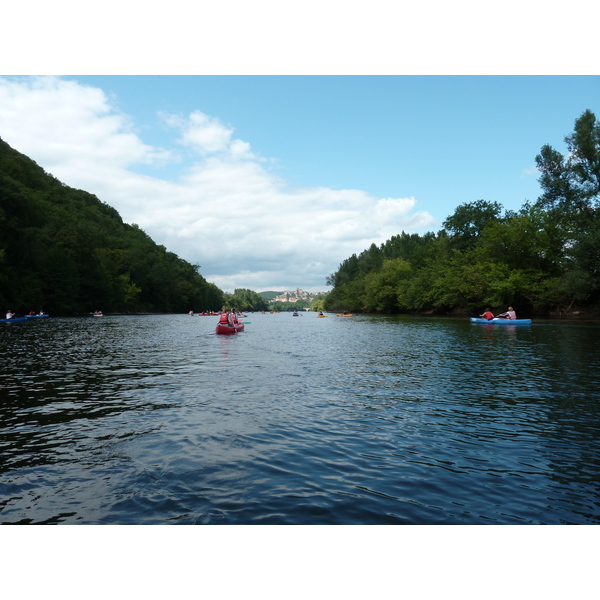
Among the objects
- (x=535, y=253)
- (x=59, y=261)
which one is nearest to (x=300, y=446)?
(x=535, y=253)

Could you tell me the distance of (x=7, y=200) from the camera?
225 feet

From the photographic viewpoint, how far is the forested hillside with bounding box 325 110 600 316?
202 feet

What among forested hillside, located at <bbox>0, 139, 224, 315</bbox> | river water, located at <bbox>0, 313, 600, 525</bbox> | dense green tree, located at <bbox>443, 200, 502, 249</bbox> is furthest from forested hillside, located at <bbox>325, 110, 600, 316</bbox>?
forested hillside, located at <bbox>0, 139, 224, 315</bbox>

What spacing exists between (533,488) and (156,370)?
1691 centimetres

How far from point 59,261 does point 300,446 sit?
90.2 m

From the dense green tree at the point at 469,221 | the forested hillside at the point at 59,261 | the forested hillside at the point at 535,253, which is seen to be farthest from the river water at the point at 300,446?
the dense green tree at the point at 469,221

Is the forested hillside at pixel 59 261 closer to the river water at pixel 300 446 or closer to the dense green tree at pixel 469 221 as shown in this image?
the river water at pixel 300 446

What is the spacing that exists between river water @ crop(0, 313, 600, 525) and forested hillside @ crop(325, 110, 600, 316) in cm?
5159

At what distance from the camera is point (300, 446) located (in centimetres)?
954

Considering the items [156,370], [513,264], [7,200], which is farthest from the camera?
[513,264]

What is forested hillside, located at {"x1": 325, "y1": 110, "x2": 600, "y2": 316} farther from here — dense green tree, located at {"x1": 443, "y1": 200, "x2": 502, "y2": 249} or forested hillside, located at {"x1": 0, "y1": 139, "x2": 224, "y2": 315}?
forested hillside, located at {"x1": 0, "y1": 139, "x2": 224, "y2": 315}

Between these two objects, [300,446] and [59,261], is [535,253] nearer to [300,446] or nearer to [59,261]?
[300,446]
